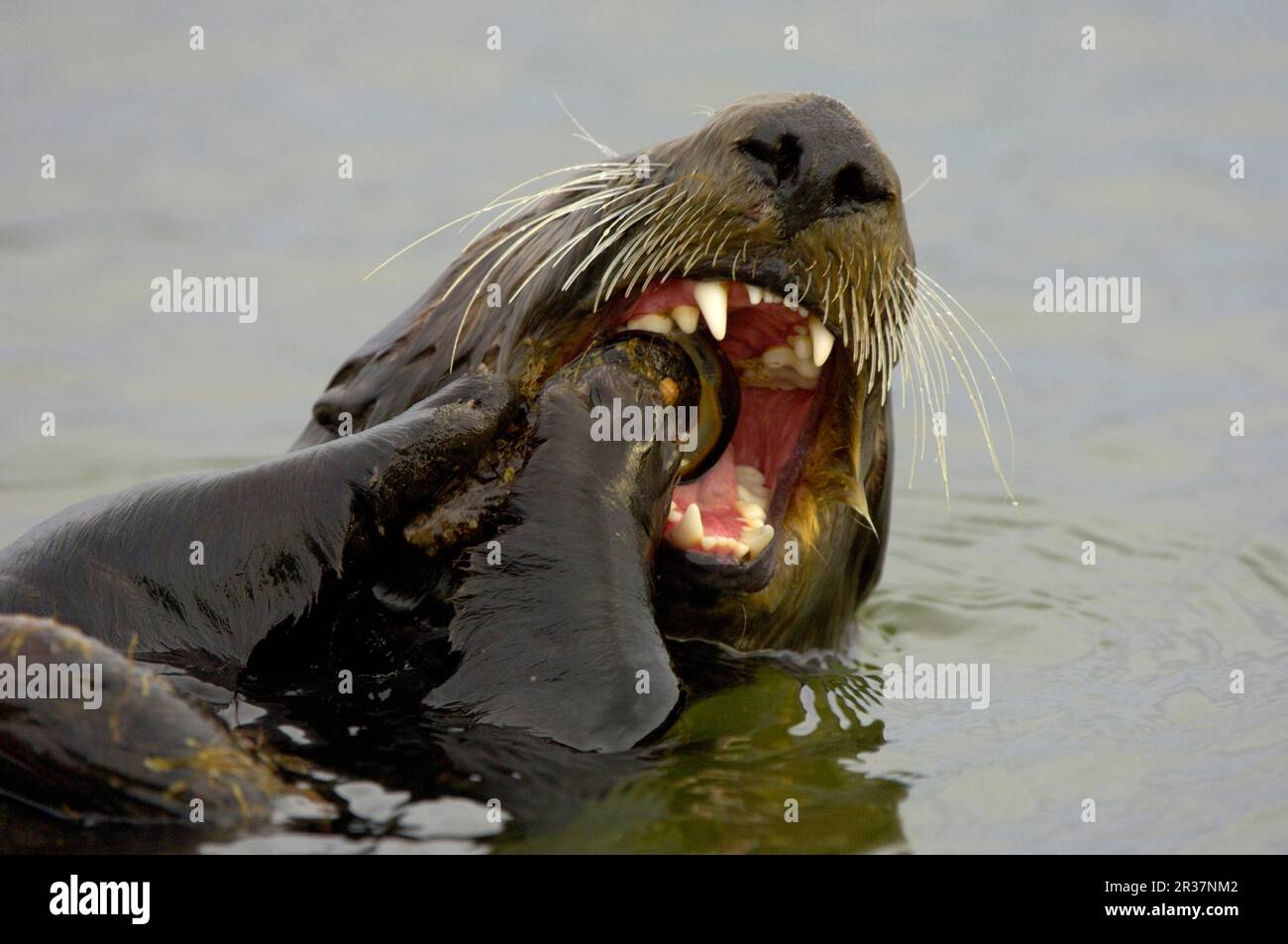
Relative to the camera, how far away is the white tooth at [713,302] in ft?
17.9

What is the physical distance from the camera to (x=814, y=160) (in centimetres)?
525

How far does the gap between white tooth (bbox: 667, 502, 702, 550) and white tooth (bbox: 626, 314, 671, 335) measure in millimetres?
550

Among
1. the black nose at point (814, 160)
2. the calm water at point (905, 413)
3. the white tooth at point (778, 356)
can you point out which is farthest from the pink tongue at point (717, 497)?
the black nose at point (814, 160)

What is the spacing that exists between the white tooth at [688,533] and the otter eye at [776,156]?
40.4 inches

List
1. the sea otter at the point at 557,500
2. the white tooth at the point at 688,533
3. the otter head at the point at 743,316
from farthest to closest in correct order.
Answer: the white tooth at the point at 688,533, the otter head at the point at 743,316, the sea otter at the point at 557,500

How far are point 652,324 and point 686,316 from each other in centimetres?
10

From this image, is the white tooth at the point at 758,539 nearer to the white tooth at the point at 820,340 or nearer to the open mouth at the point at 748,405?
the open mouth at the point at 748,405

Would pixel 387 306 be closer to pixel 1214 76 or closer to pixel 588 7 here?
pixel 588 7

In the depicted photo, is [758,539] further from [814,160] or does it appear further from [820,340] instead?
[814,160]

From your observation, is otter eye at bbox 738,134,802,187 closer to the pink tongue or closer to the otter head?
the otter head

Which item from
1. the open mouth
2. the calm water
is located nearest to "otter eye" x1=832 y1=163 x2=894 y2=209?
the open mouth

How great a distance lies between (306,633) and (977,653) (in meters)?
2.99

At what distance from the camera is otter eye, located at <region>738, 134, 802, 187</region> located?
17.4 ft

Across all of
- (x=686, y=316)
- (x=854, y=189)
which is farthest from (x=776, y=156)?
(x=686, y=316)
